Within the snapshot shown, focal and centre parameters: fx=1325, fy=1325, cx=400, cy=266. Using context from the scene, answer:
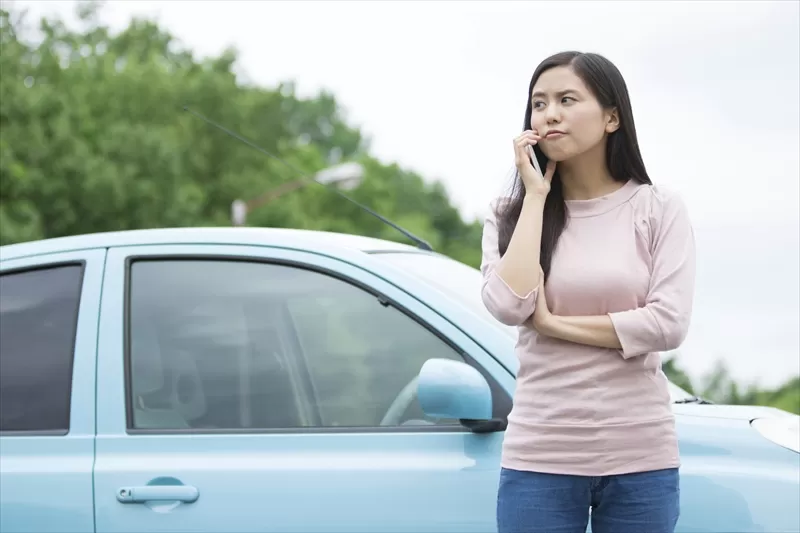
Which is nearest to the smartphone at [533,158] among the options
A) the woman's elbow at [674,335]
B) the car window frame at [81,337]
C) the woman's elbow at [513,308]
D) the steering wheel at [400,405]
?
the woman's elbow at [513,308]

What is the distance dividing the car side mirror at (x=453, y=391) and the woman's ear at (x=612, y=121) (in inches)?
25.6

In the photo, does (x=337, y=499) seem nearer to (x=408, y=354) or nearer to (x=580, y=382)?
(x=408, y=354)

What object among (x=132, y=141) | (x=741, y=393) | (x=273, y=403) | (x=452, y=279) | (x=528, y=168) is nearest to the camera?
(x=528, y=168)

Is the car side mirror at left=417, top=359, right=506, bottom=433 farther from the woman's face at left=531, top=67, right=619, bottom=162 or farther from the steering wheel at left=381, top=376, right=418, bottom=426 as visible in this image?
the woman's face at left=531, top=67, right=619, bottom=162

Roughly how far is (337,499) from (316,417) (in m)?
0.26

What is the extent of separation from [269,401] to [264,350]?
0.14 metres

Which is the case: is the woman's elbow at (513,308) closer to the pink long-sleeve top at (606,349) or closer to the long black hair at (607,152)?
the pink long-sleeve top at (606,349)

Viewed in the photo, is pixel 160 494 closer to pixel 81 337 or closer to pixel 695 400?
pixel 81 337

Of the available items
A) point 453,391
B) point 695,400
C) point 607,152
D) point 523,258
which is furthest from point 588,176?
point 695,400

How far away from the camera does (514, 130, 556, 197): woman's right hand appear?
2725 mm

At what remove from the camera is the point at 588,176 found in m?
2.81

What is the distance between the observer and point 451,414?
3.03 meters

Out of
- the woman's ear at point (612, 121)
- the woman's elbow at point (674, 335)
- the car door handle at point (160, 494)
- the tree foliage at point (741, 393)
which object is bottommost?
the tree foliage at point (741, 393)

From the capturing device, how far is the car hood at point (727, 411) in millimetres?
3242
